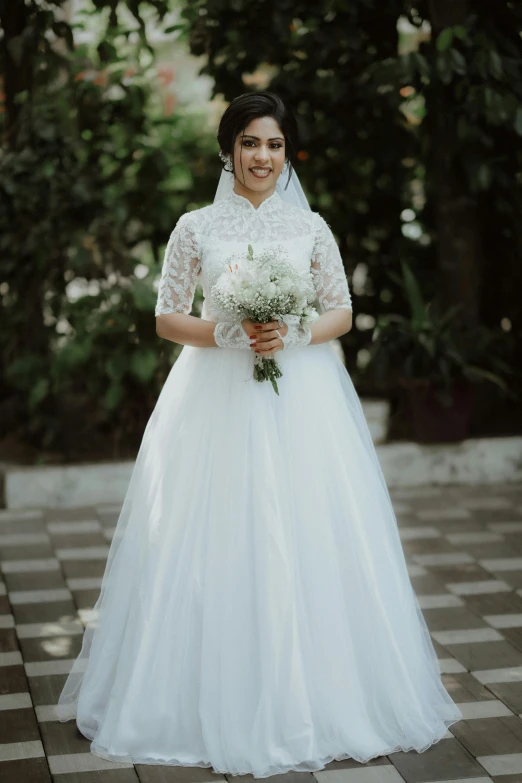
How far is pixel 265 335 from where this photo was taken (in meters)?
2.92

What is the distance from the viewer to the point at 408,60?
5.43 meters

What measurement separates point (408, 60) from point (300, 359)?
282cm

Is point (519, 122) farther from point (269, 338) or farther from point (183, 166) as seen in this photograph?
point (269, 338)

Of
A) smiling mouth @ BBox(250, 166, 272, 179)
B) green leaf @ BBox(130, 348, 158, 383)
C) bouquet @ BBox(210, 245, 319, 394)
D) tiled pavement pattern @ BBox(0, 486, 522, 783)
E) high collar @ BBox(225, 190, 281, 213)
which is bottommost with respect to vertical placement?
tiled pavement pattern @ BBox(0, 486, 522, 783)

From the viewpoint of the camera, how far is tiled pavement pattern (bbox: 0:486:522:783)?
9.64 ft

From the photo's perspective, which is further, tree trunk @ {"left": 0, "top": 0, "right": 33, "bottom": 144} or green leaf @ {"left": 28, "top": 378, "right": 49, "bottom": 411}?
green leaf @ {"left": 28, "top": 378, "right": 49, "bottom": 411}

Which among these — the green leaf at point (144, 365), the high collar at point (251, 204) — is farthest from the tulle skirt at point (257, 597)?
the green leaf at point (144, 365)

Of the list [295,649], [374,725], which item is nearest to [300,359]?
[295,649]

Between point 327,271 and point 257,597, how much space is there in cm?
96

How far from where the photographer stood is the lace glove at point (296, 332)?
302 cm

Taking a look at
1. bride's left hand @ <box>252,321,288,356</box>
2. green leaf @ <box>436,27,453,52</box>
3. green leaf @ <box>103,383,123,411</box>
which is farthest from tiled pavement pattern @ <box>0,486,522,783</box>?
green leaf @ <box>436,27,453,52</box>

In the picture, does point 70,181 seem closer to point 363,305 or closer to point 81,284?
point 81,284

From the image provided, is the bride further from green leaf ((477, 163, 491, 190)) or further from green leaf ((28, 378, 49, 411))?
green leaf ((477, 163, 491, 190))

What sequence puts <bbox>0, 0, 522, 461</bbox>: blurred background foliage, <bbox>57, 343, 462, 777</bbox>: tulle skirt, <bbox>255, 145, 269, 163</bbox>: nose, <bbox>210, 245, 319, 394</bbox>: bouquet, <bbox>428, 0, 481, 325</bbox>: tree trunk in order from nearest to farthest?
<bbox>210, 245, 319, 394</bbox>: bouquet → <bbox>57, 343, 462, 777</bbox>: tulle skirt → <bbox>255, 145, 269, 163</bbox>: nose → <bbox>0, 0, 522, 461</bbox>: blurred background foliage → <bbox>428, 0, 481, 325</bbox>: tree trunk
